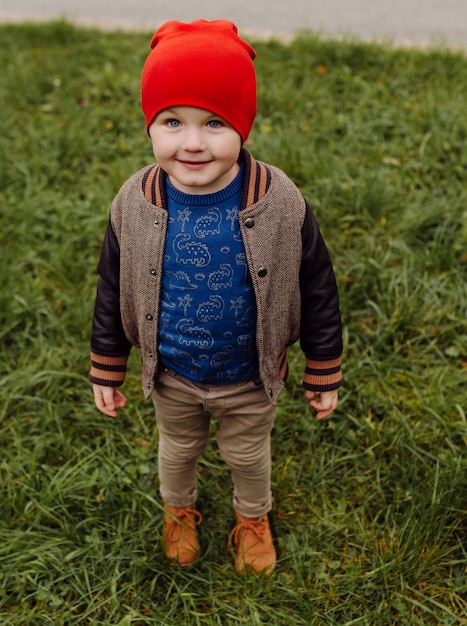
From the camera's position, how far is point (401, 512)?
7.55 feet

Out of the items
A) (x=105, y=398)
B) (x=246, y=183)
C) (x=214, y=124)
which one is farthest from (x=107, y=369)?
(x=214, y=124)

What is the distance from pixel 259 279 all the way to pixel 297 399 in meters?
1.09

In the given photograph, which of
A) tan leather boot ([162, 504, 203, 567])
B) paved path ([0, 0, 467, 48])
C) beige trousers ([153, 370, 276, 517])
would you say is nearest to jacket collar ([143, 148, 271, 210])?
beige trousers ([153, 370, 276, 517])

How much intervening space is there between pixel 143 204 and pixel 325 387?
2.20ft

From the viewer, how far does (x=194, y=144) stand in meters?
1.47

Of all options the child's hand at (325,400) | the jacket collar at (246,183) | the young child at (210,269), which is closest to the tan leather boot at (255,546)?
the young child at (210,269)

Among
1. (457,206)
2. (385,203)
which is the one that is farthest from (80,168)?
(457,206)

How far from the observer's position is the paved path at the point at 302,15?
16.0 feet

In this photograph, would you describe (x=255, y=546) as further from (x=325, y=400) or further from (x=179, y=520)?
(x=325, y=400)

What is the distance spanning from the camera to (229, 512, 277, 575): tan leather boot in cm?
220

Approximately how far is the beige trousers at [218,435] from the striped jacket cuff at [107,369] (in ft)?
0.38

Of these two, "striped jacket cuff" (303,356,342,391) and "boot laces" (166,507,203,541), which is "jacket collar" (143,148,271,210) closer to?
"striped jacket cuff" (303,356,342,391)

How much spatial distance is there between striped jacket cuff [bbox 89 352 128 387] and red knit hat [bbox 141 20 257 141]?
0.68 m

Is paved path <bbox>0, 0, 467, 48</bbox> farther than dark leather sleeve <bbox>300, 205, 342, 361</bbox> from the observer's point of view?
Yes
